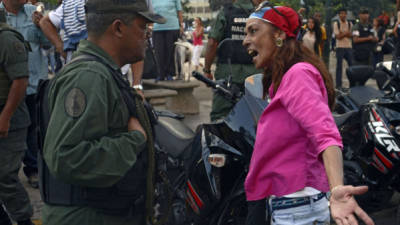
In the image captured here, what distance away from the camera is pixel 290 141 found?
270 cm

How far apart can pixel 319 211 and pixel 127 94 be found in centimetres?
107

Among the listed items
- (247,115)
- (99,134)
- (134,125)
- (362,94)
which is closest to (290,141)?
(134,125)

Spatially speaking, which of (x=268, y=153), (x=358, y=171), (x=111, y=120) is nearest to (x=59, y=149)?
(x=111, y=120)

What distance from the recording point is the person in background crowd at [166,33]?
9.30 m

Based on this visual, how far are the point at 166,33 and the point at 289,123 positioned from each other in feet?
23.7

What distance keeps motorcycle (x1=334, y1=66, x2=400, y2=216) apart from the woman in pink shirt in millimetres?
2248

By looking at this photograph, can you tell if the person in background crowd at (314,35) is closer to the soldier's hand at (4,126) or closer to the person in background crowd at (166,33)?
the person in background crowd at (166,33)

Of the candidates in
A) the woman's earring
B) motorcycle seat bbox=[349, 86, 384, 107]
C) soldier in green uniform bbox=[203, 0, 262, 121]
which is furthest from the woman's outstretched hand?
motorcycle seat bbox=[349, 86, 384, 107]

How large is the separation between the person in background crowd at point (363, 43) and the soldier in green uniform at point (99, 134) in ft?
37.9

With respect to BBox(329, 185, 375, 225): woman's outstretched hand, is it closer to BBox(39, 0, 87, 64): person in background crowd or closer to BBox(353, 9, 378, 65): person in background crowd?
BBox(39, 0, 87, 64): person in background crowd

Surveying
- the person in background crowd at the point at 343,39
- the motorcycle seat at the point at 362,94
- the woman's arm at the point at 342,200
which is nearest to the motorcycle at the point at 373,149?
the motorcycle seat at the point at 362,94

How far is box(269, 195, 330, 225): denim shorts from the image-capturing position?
9.09ft

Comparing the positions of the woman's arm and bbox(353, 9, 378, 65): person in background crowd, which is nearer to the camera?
the woman's arm

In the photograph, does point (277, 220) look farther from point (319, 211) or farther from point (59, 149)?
point (59, 149)
